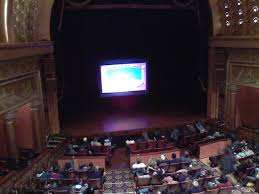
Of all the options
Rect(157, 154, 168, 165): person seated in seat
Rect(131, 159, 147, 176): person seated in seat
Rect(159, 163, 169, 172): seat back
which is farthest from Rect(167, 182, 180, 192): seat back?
Rect(157, 154, 168, 165): person seated in seat

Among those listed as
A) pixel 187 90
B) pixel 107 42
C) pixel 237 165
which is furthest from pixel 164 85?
pixel 237 165

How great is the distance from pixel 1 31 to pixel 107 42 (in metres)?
7.13

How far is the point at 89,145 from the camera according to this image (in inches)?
459

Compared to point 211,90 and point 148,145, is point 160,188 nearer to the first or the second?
point 148,145

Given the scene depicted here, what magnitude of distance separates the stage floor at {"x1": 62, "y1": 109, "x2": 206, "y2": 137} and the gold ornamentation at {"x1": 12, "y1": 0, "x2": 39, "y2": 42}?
4.49 m

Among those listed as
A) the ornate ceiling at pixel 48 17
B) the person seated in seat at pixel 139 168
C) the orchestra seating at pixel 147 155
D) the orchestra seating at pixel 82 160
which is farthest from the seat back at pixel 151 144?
the ornate ceiling at pixel 48 17

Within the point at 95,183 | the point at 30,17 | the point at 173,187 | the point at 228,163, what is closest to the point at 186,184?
the point at 173,187

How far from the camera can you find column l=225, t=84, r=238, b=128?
44.3 feet

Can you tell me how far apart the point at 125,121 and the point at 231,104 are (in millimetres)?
5004

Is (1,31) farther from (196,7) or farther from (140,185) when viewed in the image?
(196,7)

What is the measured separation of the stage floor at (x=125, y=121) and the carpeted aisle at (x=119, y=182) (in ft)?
8.68

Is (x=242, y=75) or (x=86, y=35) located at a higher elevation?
(x=86, y=35)

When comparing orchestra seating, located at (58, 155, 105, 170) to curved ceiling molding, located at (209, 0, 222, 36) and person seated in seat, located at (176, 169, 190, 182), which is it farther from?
curved ceiling molding, located at (209, 0, 222, 36)

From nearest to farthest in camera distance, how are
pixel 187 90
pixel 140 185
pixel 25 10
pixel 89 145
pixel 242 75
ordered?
pixel 140 185 < pixel 25 10 < pixel 89 145 < pixel 242 75 < pixel 187 90
